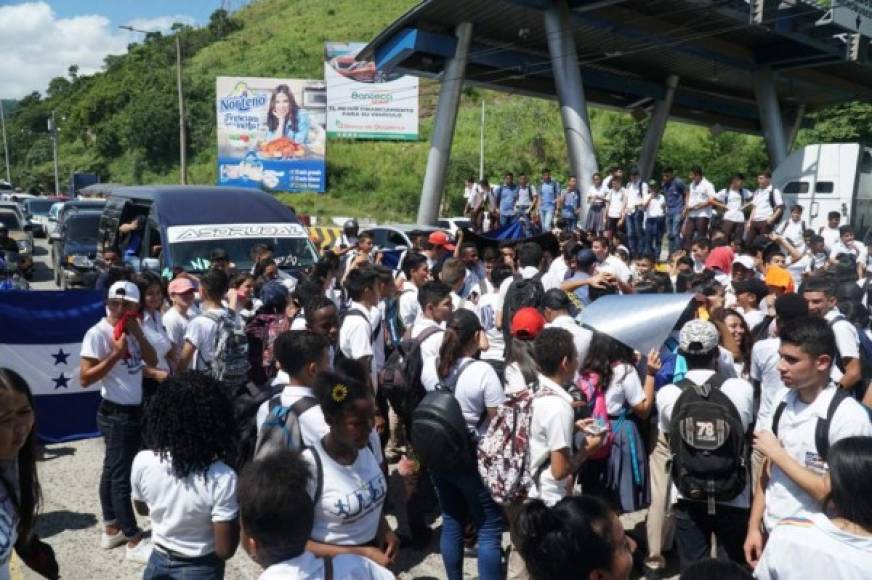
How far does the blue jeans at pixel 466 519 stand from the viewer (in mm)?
4484

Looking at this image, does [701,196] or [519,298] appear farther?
[701,196]

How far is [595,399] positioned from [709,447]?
3.51ft

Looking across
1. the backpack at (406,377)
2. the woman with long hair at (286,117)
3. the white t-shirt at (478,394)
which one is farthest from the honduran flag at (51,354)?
the woman with long hair at (286,117)

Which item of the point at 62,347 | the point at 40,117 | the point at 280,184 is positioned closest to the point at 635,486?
the point at 62,347

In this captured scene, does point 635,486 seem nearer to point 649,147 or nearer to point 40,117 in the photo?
point 649,147

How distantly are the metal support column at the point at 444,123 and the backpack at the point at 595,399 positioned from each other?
17.0m

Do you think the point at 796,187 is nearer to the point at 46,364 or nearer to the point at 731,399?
the point at 731,399

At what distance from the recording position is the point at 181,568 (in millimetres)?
3303

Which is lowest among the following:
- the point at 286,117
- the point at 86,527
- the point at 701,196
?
the point at 86,527

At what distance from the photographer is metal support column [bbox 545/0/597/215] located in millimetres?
19484

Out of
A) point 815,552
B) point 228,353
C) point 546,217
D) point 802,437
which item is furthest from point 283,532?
point 546,217

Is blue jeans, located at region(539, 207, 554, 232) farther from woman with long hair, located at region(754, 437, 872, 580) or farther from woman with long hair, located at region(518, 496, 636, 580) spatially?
woman with long hair, located at region(518, 496, 636, 580)

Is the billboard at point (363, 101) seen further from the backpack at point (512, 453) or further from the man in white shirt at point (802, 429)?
the man in white shirt at point (802, 429)

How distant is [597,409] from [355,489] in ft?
6.52
